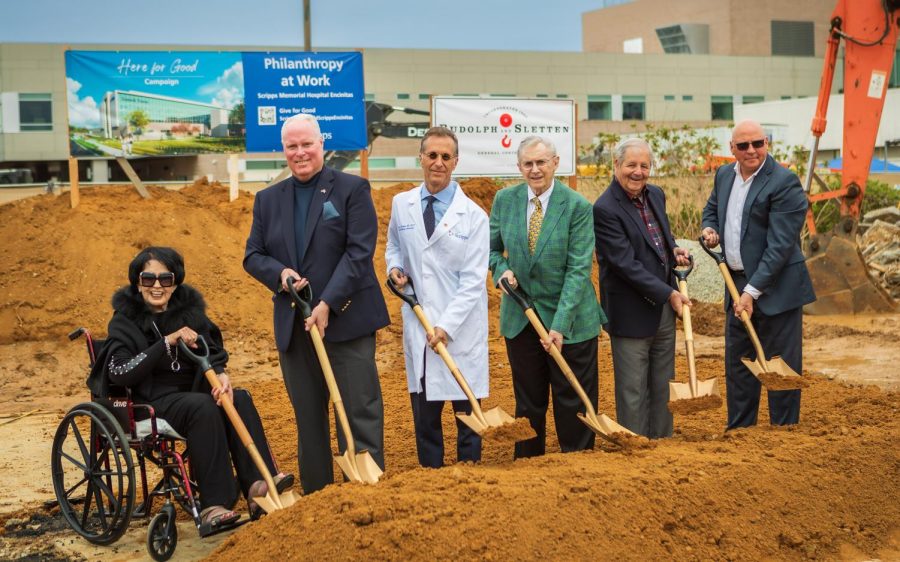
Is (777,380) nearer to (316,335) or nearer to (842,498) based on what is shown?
(842,498)

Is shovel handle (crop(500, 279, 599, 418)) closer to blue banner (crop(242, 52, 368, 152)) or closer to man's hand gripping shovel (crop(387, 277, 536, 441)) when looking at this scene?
man's hand gripping shovel (crop(387, 277, 536, 441))

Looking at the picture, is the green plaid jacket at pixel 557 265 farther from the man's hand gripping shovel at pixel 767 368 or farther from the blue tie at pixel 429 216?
the man's hand gripping shovel at pixel 767 368

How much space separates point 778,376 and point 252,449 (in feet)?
9.89

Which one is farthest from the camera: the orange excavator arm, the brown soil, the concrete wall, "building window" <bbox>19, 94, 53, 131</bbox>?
the concrete wall

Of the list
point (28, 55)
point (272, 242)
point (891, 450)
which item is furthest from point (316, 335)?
point (28, 55)

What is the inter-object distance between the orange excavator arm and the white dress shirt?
6.85 metres

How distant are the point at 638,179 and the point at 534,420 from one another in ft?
4.89

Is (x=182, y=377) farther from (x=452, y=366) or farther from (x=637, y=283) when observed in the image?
(x=637, y=283)

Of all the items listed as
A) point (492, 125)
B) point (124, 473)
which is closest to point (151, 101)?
point (492, 125)

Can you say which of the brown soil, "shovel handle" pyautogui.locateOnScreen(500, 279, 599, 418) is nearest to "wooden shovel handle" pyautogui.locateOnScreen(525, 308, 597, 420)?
"shovel handle" pyautogui.locateOnScreen(500, 279, 599, 418)

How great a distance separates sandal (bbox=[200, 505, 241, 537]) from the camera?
17.3 ft

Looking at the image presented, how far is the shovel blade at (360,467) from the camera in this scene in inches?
207

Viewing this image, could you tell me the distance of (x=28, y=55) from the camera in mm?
40594

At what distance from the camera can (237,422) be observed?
5.30 m
